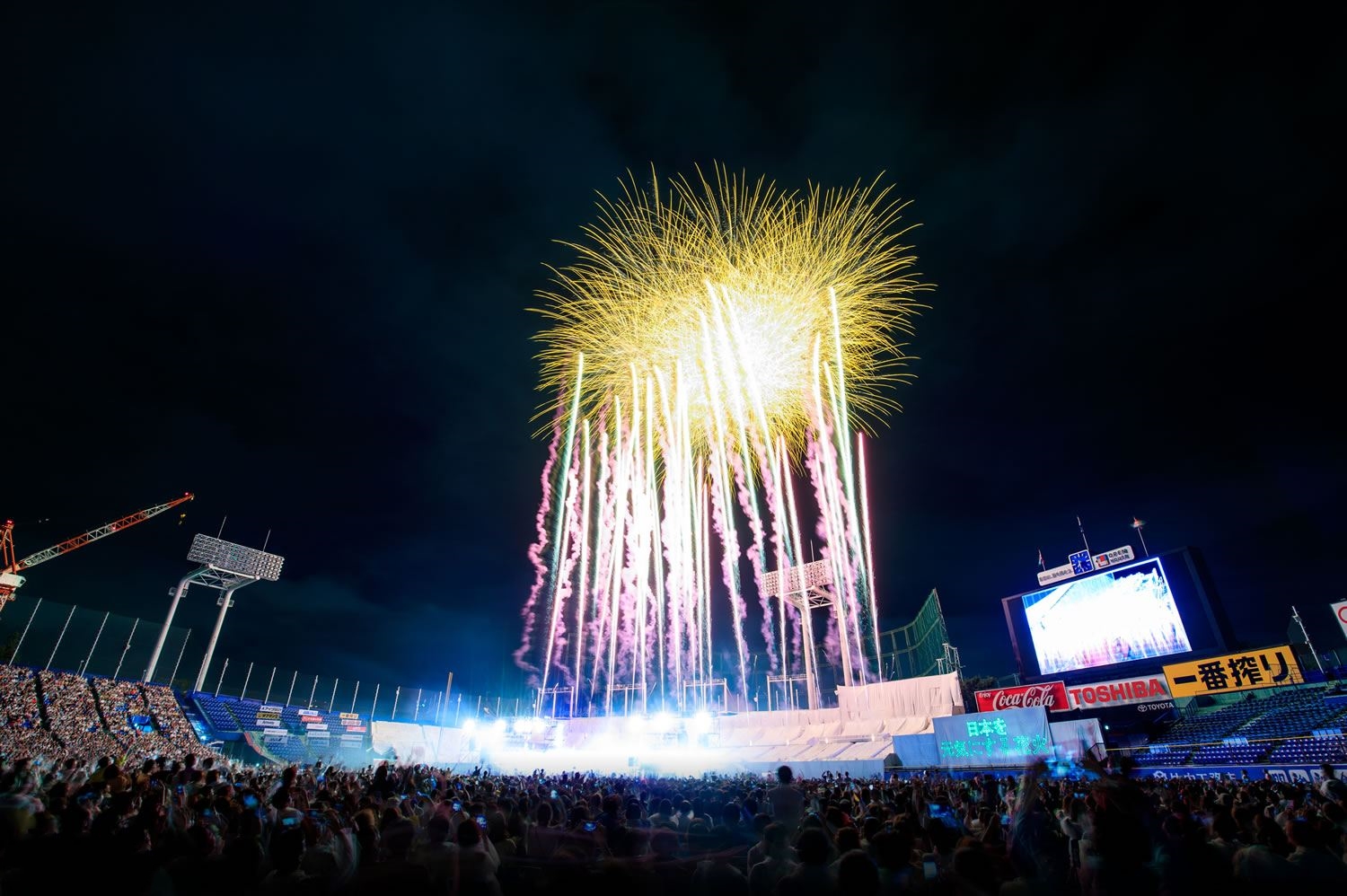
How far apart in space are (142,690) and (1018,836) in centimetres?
6171

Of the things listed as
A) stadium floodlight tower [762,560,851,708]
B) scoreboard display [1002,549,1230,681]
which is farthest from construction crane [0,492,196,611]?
scoreboard display [1002,549,1230,681]

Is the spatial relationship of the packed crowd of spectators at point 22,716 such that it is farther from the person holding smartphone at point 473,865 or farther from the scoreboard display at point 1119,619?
the scoreboard display at point 1119,619

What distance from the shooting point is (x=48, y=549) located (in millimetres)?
65062

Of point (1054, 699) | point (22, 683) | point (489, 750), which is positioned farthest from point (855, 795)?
point (22, 683)

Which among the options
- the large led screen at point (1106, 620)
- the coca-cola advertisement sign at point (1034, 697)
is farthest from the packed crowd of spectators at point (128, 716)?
the large led screen at point (1106, 620)

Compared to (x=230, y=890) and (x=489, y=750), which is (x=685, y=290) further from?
(x=489, y=750)

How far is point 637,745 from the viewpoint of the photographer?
39.1 meters

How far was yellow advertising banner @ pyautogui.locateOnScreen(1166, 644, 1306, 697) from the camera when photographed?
2762 cm

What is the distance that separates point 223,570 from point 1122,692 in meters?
71.3

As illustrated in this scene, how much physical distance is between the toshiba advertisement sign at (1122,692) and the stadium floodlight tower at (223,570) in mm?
67366

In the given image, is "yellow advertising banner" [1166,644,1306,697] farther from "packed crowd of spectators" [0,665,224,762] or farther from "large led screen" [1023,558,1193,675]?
"packed crowd of spectators" [0,665,224,762]

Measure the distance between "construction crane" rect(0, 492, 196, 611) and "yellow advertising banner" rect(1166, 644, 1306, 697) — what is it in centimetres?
8721

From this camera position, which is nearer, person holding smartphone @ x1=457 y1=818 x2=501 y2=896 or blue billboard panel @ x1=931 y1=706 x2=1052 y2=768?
person holding smartphone @ x1=457 y1=818 x2=501 y2=896

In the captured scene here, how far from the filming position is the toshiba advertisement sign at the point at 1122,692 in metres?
31.8
